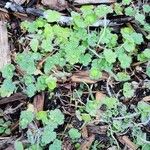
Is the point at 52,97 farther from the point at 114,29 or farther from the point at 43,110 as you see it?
the point at 114,29

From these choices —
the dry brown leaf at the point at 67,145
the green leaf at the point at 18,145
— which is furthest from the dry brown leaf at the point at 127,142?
the green leaf at the point at 18,145

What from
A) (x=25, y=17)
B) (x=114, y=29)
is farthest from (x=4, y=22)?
(x=114, y=29)

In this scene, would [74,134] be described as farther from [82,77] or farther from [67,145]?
[82,77]

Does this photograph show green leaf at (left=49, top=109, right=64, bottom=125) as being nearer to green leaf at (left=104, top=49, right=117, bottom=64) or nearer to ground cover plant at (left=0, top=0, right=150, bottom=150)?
ground cover plant at (left=0, top=0, right=150, bottom=150)

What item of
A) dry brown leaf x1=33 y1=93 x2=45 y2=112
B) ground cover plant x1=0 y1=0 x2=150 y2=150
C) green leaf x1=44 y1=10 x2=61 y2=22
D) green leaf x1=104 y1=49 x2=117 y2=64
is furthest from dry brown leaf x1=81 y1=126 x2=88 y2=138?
green leaf x1=44 y1=10 x2=61 y2=22

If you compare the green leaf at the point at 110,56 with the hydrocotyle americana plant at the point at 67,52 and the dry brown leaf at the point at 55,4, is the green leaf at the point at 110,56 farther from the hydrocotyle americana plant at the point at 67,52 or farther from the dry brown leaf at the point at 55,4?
the dry brown leaf at the point at 55,4
